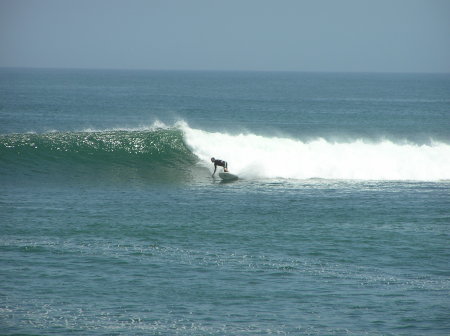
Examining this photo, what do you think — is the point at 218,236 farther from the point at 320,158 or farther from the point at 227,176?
the point at 320,158

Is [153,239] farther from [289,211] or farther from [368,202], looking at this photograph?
[368,202]

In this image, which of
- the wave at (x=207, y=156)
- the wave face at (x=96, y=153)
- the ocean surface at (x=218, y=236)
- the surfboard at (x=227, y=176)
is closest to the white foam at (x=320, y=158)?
the wave at (x=207, y=156)

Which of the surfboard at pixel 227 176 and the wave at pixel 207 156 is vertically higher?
the wave at pixel 207 156

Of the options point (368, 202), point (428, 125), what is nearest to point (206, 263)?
point (368, 202)

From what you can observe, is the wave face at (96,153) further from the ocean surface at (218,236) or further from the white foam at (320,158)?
the white foam at (320,158)

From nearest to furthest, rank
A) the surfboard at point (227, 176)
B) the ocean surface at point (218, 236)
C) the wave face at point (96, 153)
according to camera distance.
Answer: the ocean surface at point (218, 236)
the surfboard at point (227, 176)
the wave face at point (96, 153)

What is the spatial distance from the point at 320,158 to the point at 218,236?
51.6ft

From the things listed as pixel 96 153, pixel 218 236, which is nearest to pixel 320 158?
pixel 96 153

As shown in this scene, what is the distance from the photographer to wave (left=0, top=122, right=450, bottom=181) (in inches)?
1308

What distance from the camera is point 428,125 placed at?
63438 millimetres

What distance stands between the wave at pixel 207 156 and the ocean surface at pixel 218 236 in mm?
111

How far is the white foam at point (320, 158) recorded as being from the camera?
3334cm

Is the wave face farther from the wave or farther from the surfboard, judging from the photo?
the surfboard

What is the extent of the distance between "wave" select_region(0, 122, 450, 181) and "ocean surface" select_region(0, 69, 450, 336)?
0.11 metres
